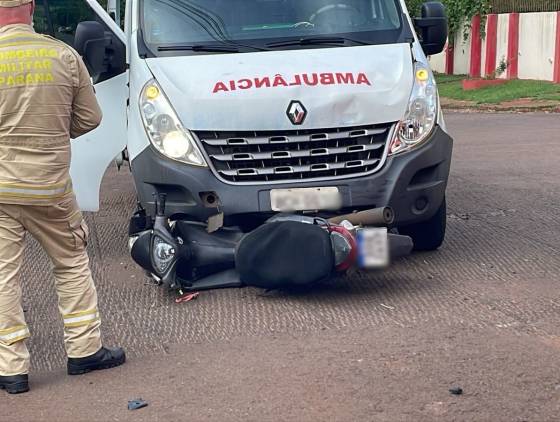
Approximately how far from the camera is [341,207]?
6930 millimetres

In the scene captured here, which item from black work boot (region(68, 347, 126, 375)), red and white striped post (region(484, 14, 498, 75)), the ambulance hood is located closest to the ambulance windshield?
the ambulance hood

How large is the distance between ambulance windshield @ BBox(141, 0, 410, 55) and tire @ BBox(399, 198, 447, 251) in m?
1.29

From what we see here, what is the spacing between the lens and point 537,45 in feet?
84.2

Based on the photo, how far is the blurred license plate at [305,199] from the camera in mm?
6855

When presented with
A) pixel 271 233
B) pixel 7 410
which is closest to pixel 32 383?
pixel 7 410

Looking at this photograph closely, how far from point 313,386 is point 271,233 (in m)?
1.64

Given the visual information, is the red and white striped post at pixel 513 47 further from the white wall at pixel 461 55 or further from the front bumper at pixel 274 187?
the front bumper at pixel 274 187

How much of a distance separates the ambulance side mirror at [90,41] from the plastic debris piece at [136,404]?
3260 millimetres

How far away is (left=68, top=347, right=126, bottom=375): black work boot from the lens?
5.38 m

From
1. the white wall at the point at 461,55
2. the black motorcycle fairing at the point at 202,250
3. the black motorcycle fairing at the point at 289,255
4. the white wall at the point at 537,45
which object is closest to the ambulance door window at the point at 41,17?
the black motorcycle fairing at the point at 202,250

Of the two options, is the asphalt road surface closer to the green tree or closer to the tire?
the tire

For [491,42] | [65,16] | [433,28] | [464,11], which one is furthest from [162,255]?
[464,11]

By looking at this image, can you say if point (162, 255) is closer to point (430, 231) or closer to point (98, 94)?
point (98, 94)

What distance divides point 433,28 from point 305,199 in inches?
85.0
